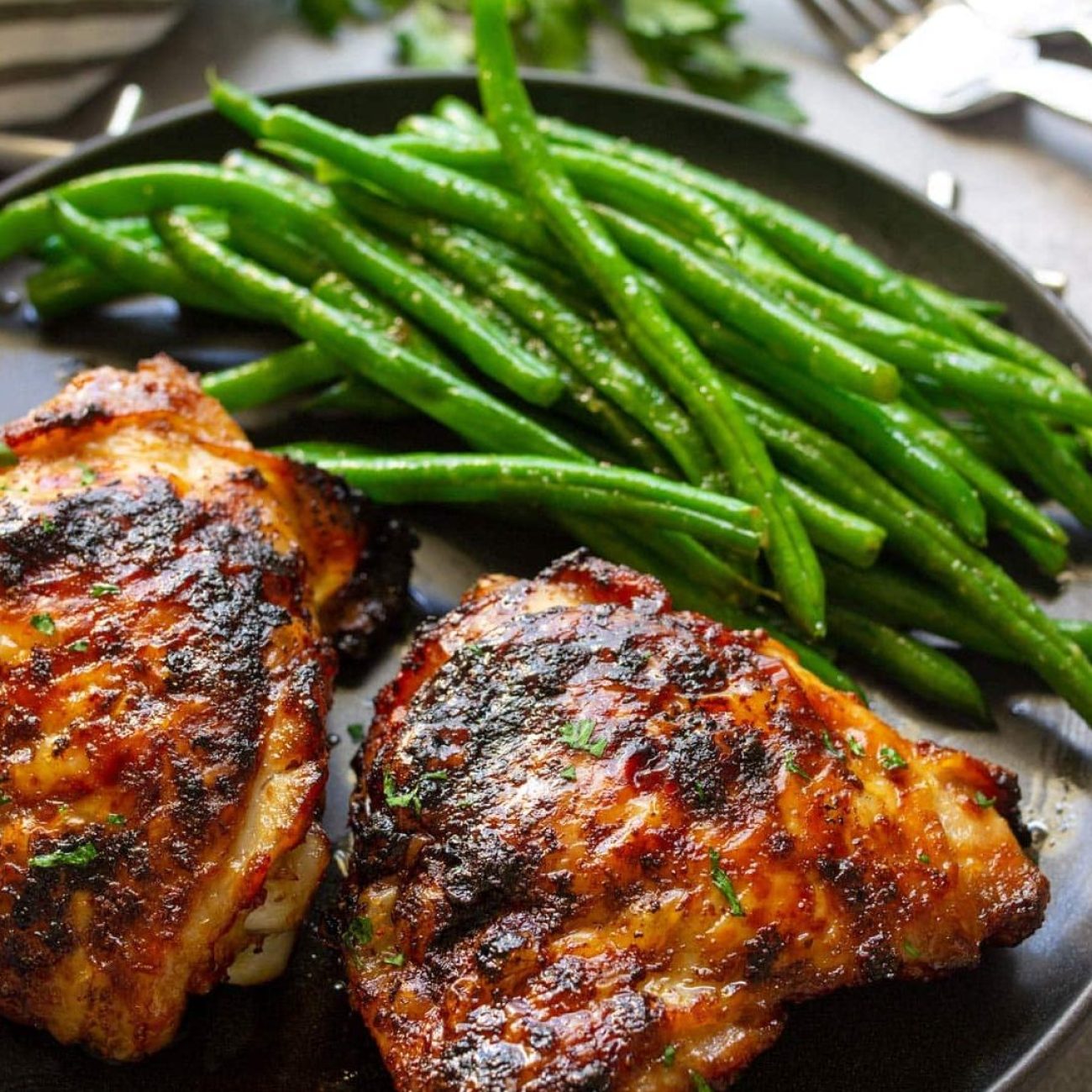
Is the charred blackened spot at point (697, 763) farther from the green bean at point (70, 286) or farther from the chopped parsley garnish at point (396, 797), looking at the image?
the green bean at point (70, 286)

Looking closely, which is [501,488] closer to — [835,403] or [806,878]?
[835,403]

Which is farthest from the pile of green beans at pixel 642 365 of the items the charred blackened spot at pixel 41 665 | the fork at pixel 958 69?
the fork at pixel 958 69

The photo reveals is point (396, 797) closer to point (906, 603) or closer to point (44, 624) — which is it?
point (44, 624)

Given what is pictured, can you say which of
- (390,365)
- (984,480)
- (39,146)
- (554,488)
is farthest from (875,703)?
(39,146)

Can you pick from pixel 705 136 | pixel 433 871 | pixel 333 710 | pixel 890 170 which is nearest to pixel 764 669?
pixel 433 871

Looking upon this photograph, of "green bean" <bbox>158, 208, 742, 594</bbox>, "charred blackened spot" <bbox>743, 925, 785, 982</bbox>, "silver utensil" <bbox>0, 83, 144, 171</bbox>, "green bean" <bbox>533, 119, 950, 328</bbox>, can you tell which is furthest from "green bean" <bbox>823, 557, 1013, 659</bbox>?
"silver utensil" <bbox>0, 83, 144, 171</bbox>

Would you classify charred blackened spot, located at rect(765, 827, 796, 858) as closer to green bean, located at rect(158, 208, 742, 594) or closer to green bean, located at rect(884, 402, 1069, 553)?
green bean, located at rect(158, 208, 742, 594)
